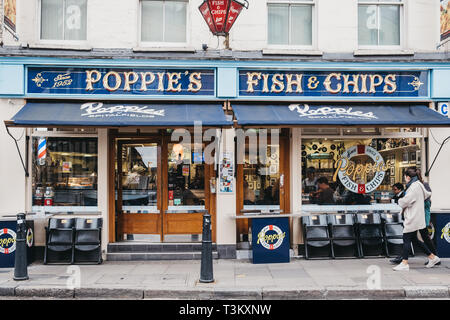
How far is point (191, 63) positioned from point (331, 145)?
379 centimetres

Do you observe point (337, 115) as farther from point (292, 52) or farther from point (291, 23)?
point (291, 23)

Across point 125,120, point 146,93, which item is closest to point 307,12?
point 146,93

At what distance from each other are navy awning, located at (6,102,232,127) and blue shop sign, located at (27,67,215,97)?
0.95ft

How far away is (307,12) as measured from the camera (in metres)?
9.91

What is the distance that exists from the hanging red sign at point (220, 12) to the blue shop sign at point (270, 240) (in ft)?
13.5

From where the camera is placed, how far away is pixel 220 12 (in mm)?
8266

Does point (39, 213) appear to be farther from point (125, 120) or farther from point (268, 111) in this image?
point (268, 111)

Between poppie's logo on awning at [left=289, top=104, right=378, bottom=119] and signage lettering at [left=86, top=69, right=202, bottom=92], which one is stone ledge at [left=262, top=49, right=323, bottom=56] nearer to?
poppie's logo on awning at [left=289, top=104, right=378, bottom=119]

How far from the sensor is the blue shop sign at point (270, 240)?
28.5 ft

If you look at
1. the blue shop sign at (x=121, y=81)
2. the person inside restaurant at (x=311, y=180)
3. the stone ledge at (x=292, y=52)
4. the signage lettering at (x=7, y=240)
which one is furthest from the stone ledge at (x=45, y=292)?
the stone ledge at (x=292, y=52)

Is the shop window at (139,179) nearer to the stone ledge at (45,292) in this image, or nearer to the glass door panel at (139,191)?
the glass door panel at (139,191)

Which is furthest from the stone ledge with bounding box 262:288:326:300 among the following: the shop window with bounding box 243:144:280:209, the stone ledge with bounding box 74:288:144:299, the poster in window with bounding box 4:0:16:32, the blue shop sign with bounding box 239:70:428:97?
the poster in window with bounding box 4:0:16:32

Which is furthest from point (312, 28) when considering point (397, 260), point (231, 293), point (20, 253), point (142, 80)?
point (20, 253)

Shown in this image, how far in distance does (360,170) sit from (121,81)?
592 centimetres
